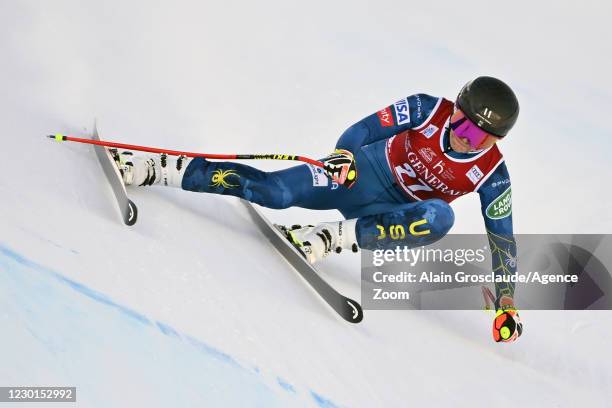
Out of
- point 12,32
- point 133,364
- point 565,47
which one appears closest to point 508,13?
point 565,47

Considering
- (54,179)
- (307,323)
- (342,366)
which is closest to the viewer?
(342,366)

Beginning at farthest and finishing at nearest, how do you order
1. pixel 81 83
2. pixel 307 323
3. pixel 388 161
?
pixel 81 83
pixel 388 161
pixel 307 323

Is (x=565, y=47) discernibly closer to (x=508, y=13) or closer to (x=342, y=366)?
(x=508, y=13)

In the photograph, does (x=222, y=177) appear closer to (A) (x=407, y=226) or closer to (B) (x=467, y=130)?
(A) (x=407, y=226)

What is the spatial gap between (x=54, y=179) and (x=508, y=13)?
423 cm

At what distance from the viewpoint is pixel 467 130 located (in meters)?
3.06

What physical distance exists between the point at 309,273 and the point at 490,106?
0.88 metres

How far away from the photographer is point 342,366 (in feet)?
7.93

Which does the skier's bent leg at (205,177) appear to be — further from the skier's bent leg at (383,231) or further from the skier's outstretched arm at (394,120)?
the skier's outstretched arm at (394,120)

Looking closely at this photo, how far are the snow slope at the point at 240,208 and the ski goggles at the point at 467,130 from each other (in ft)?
2.37

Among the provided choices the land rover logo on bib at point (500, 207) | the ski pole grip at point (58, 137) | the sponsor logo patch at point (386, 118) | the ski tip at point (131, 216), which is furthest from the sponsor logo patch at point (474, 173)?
the ski pole grip at point (58, 137)

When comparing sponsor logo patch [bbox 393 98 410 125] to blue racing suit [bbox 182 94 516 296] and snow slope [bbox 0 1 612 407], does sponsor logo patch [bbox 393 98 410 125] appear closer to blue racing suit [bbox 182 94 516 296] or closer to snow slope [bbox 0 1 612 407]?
blue racing suit [bbox 182 94 516 296]

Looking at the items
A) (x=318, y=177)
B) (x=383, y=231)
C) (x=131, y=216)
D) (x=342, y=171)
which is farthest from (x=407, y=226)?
(x=131, y=216)

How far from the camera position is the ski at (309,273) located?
2746mm
